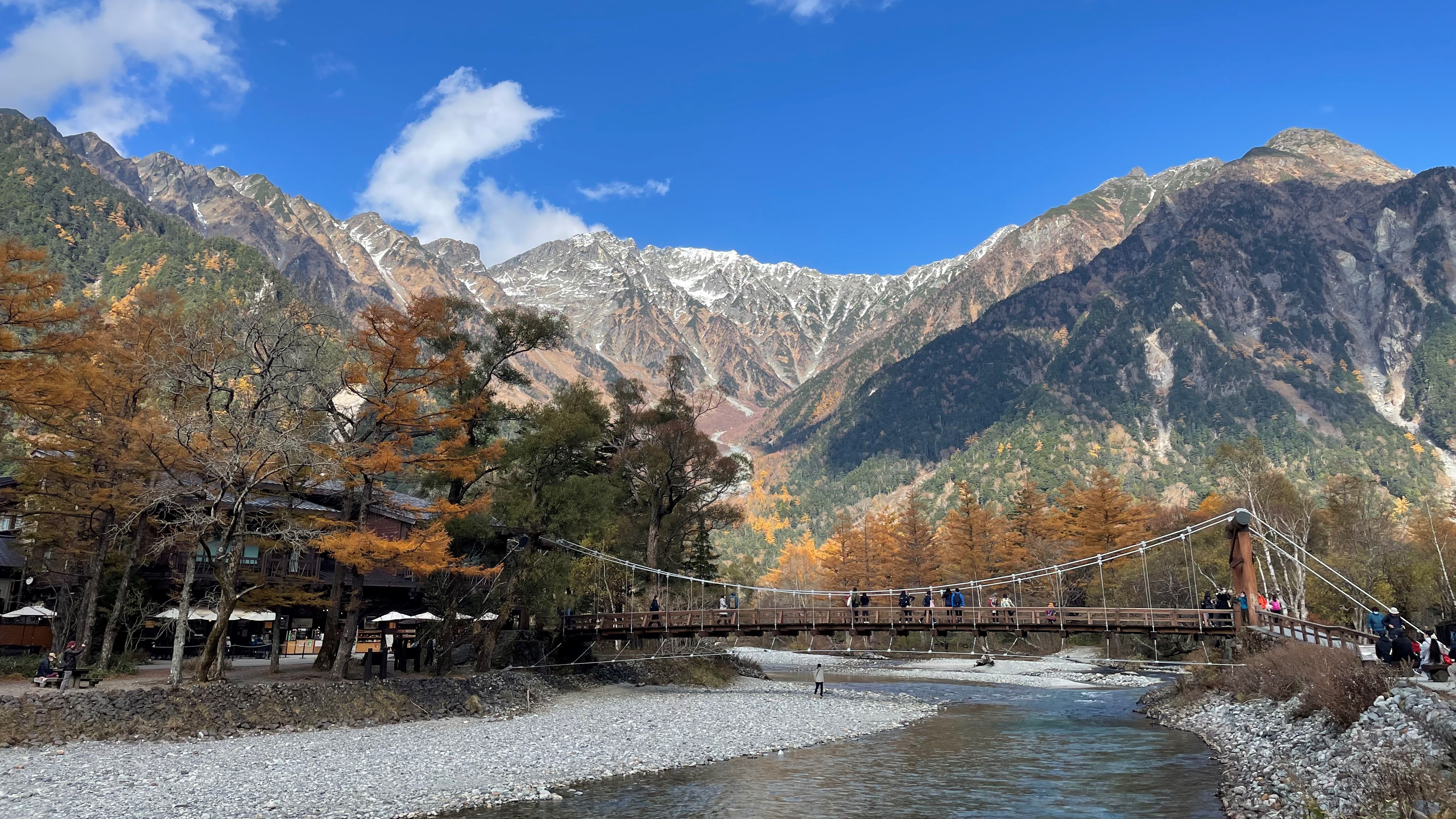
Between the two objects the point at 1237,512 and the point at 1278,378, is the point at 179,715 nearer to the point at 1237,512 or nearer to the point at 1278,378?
the point at 1237,512

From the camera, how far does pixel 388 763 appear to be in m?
16.0

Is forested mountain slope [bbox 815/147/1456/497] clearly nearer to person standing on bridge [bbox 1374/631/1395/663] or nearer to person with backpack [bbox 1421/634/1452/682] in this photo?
person standing on bridge [bbox 1374/631/1395/663]

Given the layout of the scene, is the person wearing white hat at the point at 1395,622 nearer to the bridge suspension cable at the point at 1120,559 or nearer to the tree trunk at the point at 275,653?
the bridge suspension cable at the point at 1120,559

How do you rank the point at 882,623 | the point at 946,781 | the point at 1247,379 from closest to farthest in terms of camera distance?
1. the point at 946,781
2. the point at 882,623
3. the point at 1247,379

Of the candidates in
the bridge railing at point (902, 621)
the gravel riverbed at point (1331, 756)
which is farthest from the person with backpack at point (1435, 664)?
the bridge railing at point (902, 621)

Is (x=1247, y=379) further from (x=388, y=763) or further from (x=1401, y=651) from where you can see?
(x=388, y=763)

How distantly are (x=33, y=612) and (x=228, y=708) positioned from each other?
11871 mm

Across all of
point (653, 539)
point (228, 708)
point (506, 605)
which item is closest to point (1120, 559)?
point (653, 539)

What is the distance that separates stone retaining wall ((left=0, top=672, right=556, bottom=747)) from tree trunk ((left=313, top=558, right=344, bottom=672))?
7.08 feet

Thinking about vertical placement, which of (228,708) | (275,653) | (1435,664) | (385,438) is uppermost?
(385,438)

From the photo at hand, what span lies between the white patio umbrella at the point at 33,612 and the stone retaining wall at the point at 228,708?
9.38 m

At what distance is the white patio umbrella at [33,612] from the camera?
24609 millimetres

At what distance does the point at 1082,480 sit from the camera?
130 meters

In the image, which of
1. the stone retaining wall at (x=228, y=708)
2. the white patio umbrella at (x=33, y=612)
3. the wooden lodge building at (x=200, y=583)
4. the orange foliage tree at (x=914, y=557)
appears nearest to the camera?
the stone retaining wall at (x=228, y=708)
